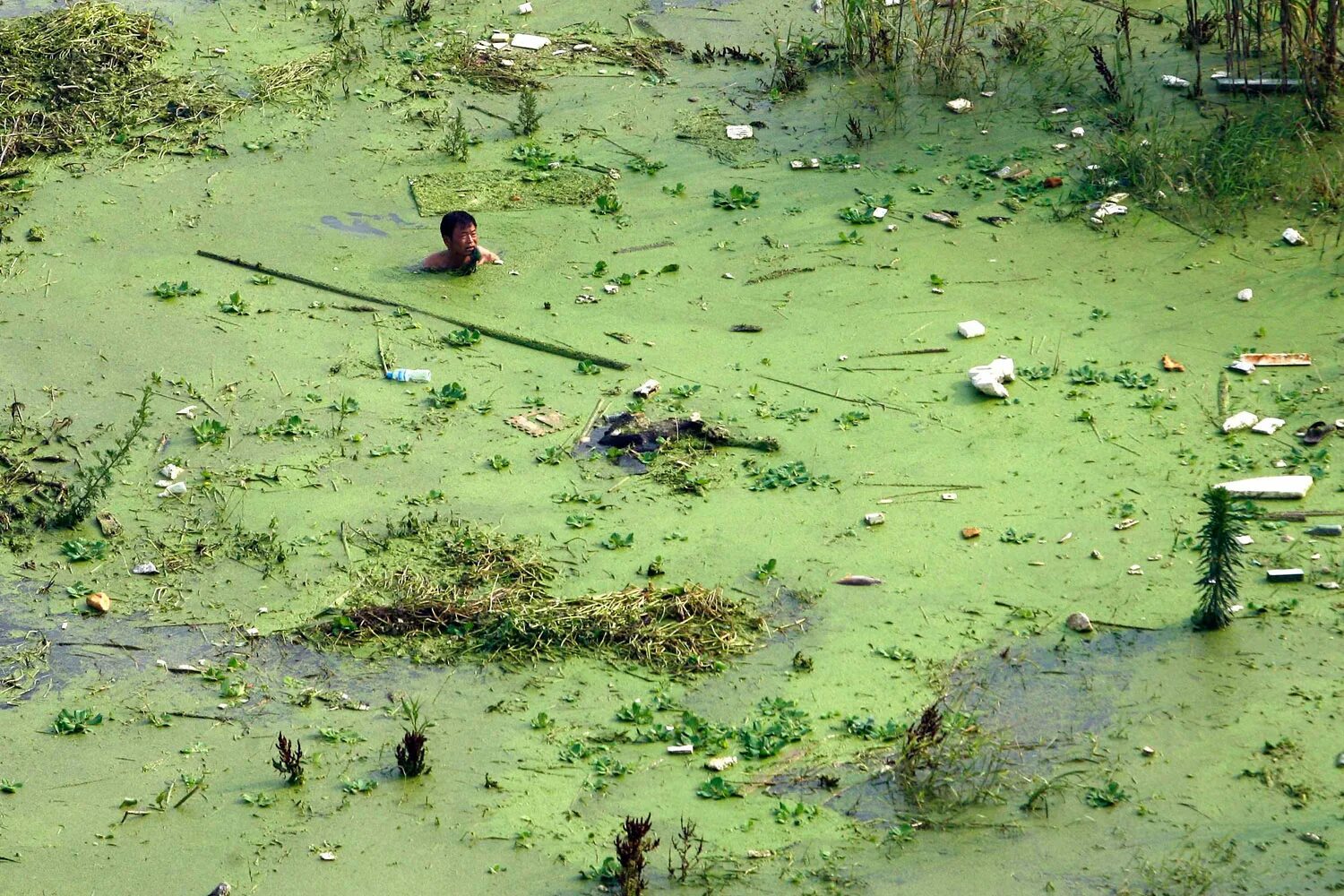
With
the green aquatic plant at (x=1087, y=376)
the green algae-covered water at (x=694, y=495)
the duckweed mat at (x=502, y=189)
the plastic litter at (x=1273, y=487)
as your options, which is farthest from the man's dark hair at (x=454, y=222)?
the plastic litter at (x=1273, y=487)

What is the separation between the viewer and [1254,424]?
5.71 m

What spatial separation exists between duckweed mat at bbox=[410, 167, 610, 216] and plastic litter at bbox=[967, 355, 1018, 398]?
2279mm

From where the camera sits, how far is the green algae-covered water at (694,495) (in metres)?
4.08

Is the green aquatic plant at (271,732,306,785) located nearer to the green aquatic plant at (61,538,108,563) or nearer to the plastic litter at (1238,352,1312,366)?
the green aquatic plant at (61,538,108,563)

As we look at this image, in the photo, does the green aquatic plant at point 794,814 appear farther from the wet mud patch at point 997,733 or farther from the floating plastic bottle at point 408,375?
the floating plastic bottle at point 408,375

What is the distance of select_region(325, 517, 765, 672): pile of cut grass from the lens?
15.4 feet

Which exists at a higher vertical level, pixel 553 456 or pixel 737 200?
pixel 737 200

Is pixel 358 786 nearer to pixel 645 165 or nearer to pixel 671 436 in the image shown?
pixel 671 436

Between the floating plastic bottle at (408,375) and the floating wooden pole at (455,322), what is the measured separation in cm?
39

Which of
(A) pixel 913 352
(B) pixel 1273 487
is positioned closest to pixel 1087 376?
(A) pixel 913 352

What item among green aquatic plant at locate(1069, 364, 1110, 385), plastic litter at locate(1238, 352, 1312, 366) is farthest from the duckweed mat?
plastic litter at locate(1238, 352, 1312, 366)

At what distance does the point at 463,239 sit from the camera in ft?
21.9

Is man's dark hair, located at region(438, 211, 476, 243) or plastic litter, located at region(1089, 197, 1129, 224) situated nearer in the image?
man's dark hair, located at region(438, 211, 476, 243)

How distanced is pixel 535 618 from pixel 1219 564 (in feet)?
6.75
